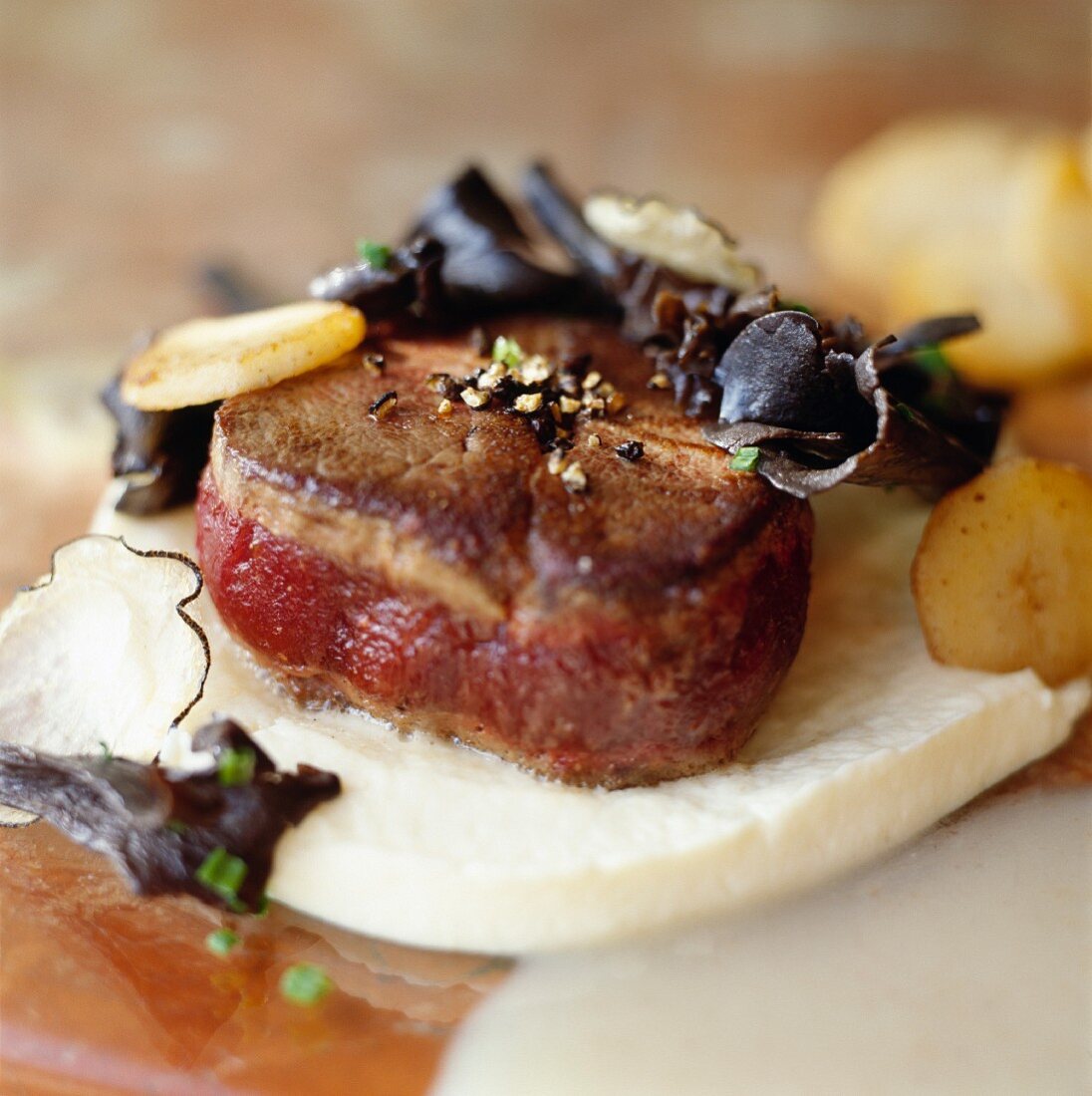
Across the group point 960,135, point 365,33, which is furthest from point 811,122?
point 365,33

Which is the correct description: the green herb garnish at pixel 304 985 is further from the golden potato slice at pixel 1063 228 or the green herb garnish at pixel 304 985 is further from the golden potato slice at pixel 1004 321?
the golden potato slice at pixel 1063 228

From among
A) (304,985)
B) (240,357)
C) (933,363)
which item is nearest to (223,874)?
(304,985)

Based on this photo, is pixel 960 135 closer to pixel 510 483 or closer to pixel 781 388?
pixel 781 388

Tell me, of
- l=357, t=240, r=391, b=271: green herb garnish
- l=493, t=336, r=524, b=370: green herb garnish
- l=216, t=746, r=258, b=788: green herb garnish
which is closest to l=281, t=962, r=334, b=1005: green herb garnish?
l=216, t=746, r=258, b=788: green herb garnish

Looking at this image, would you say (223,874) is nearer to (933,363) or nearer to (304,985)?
(304,985)

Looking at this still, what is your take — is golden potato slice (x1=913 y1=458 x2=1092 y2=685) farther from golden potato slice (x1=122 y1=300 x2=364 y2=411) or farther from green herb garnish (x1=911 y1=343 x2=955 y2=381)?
golden potato slice (x1=122 y1=300 x2=364 y2=411)

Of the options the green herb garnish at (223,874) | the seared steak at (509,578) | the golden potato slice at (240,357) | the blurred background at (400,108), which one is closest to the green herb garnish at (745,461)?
the seared steak at (509,578)
